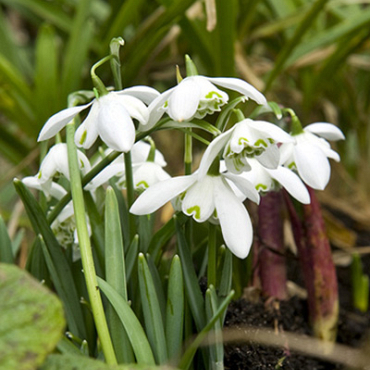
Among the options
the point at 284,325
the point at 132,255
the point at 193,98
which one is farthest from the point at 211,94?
the point at 284,325

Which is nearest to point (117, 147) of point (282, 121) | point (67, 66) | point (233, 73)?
point (282, 121)

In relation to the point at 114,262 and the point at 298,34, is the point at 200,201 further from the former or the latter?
the point at 298,34

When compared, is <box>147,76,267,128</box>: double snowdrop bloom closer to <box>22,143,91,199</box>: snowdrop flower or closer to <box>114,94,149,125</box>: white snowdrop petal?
<box>114,94,149,125</box>: white snowdrop petal

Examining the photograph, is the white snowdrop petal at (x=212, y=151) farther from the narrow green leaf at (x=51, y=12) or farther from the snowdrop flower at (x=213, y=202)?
the narrow green leaf at (x=51, y=12)

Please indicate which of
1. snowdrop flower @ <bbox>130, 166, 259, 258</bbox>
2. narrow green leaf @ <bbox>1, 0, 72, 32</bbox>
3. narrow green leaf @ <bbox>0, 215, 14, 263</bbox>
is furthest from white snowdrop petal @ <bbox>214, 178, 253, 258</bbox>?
narrow green leaf @ <bbox>1, 0, 72, 32</bbox>

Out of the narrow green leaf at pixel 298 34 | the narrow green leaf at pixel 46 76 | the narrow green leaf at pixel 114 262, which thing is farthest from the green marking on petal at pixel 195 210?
the narrow green leaf at pixel 46 76

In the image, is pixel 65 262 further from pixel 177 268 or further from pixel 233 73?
pixel 233 73

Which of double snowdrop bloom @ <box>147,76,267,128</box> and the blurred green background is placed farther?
the blurred green background
